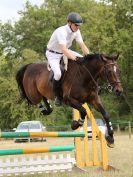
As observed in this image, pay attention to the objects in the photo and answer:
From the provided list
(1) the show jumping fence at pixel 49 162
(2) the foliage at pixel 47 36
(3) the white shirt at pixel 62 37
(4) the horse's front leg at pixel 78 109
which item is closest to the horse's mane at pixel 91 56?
(3) the white shirt at pixel 62 37

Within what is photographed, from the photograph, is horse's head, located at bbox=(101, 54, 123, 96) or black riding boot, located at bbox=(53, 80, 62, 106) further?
black riding boot, located at bbox=(53, 80, 62, 106)

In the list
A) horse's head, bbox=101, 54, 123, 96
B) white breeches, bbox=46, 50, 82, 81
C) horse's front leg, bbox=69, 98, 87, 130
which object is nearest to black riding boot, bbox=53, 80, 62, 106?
white breeches, bbox=46, 50, 82, 81

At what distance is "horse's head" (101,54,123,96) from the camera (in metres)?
7.66

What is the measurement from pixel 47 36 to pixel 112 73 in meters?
43.9

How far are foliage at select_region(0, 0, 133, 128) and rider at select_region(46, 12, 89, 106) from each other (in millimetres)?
23469

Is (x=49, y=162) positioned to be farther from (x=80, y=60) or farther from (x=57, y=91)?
(x=80, y=60)

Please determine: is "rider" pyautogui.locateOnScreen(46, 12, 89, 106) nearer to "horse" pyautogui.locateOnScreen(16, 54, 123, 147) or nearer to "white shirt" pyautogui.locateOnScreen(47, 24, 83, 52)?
"white shirt" pyautogui.locateOnScreen(47, 24, 83, 52)

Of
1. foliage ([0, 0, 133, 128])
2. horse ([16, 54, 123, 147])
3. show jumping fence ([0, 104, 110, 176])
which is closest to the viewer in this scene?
horse ([16, 54, 123, 147])

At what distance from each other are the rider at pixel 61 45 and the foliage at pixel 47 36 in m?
23.5

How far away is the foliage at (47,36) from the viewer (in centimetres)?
3994

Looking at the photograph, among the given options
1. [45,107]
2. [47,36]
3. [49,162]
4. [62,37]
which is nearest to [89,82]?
[62,37]

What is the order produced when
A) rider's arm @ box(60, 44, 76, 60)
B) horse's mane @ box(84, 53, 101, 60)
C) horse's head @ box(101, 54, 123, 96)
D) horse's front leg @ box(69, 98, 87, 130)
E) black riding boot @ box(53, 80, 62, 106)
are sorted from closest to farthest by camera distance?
horse's head @ box(101, 54, 123, 96) < horse's front leg @ box(69, 98, 87, 130) < rider's arm @ box(60, 44, 76, 60) < horse's mane @ box(84, 53, 101, 60) < black riding boot @ box(53, 80, 62, 106)

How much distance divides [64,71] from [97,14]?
129 ft

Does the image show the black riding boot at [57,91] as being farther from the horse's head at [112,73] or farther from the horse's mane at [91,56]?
the horse's head at [112,73]
